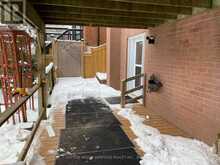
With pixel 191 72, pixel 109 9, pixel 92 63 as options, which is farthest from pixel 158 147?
pixel 92 63

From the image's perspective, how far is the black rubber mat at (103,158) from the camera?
2.50 meters

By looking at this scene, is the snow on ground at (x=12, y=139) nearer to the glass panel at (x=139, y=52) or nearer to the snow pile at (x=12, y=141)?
the snow pile at (x=12, y=141)

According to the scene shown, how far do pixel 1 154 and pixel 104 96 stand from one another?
3.92 meters

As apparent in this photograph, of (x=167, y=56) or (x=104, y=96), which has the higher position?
(x=167, y=56)

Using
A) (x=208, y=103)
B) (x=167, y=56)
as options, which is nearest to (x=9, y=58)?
(x=167, y=56)

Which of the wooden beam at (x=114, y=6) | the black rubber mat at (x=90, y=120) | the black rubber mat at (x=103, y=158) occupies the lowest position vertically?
the black rubber mat at (x=103, y=158)

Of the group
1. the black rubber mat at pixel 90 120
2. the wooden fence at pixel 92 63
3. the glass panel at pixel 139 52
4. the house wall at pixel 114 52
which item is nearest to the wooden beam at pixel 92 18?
the glass panel at pixel 139 52

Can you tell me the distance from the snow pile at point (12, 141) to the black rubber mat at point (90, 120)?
835 mm

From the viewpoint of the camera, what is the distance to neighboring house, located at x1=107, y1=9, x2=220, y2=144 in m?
2.78

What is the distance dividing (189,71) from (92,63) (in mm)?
7574

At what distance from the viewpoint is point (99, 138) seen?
3.22 m

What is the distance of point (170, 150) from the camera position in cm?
272

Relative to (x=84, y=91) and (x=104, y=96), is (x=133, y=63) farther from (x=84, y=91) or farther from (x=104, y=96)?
(x=84, y=91)

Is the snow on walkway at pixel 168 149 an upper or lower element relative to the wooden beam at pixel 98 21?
lower
